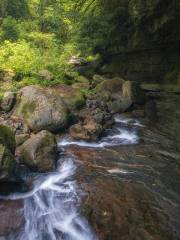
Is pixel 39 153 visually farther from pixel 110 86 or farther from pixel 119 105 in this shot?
pixel 110 86

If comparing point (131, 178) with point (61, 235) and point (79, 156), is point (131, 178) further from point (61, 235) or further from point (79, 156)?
point (61, 235)

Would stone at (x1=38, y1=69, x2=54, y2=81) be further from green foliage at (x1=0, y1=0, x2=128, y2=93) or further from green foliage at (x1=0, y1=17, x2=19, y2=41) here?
green foliage at (x1=0, y1=17, x2=19, y2=41)

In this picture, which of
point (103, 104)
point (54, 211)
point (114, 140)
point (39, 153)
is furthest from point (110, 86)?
point (54, 211)

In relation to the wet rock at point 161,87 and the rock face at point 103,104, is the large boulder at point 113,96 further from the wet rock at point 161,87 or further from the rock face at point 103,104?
the wet rock at point 161,87

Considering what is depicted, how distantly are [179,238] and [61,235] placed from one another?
2176 mm

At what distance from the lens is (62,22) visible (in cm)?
2592

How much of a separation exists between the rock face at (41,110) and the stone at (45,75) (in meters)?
3.43

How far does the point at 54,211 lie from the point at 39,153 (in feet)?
5.88

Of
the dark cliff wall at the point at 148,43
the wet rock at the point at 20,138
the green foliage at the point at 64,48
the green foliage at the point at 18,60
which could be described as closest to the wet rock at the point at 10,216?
the wet rock at the point at 20,138

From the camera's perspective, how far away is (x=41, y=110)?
964 cm

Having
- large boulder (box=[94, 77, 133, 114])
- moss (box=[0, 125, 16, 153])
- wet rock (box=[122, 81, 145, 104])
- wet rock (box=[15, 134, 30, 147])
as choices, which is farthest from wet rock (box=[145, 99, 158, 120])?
moss (box=[0, 125, 16, 153])

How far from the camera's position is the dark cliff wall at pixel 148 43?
11.4 metres

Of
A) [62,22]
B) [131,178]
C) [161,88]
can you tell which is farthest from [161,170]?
[62,22]

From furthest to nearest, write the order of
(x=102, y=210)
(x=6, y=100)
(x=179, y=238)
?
(x=6, y=100) < (x=102, y=210) < (x=179, y=238)
